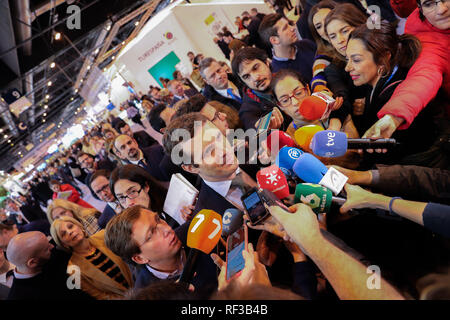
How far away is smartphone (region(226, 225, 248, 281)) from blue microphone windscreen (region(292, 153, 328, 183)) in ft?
1.24

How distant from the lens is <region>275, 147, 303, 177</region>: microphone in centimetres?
138

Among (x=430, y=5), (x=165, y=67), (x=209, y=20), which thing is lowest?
(x=430, y=5)

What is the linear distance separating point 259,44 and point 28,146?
2497 centimetres

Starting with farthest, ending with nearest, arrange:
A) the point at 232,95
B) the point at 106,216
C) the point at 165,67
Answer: the point at 165,67, the point at 106,216, the point at 232,95

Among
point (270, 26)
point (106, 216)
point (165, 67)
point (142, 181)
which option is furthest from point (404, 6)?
point (165, 67)

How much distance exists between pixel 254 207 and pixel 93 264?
2251 millimetres

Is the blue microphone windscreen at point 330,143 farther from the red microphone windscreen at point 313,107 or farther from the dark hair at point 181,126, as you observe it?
the dark hair at point 181,126

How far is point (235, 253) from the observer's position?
1170mm

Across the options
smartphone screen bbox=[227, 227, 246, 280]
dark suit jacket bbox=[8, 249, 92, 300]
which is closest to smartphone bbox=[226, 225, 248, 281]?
smartphone screen bbox=[227, 227, 246, 280]

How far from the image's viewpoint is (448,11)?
146 cm

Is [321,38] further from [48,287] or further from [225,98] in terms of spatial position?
[48,287]
